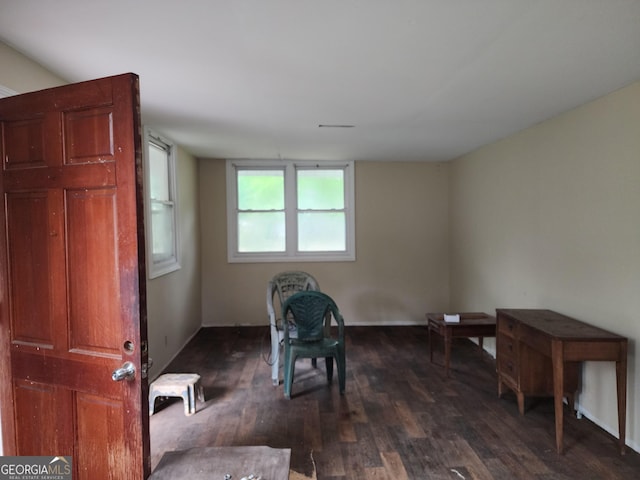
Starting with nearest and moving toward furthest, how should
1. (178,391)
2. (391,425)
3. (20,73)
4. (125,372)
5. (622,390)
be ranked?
1. (125,372)
2. (20,73)
3. (622,390)
4. (391,425)
5. (178,391)

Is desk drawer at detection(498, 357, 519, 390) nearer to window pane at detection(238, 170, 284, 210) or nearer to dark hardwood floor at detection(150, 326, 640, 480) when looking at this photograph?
dark hardwood floor at detection(150, 326, 640, 480)

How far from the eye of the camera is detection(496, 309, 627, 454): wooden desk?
220 cm

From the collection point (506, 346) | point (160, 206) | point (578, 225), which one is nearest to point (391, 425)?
point (506, 346)

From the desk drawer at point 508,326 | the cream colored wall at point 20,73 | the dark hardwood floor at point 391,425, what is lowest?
the dark hardwood floor at point 391,425

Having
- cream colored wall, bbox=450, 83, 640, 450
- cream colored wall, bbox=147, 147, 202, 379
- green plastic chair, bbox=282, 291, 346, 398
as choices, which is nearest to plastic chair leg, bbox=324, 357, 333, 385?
green plastic chair, bbox=282, 291, 346, 398

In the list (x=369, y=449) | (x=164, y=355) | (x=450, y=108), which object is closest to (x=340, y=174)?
(x=450, y=108)

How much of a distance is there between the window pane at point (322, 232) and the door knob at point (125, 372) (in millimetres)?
3892

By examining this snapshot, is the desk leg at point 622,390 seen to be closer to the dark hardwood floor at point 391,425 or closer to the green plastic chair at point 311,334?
the dark hardwood floor at point 391,425

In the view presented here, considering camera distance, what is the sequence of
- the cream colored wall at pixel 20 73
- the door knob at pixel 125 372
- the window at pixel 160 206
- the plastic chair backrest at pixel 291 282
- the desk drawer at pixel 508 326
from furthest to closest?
1. the plastic chair backrest at pixel 291 282
2. the window at pixel 160 206
3. the desk drawer at pixel 508 326
4. the cream colored wall at pixel 20 73
5. the door knob at pixel 125 372

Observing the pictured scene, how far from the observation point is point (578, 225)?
8.84ft

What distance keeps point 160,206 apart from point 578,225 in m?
3.81

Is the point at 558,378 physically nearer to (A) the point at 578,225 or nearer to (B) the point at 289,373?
(A) the point at 578,225

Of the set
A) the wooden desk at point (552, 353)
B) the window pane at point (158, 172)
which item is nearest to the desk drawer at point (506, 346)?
the wooden desk at point (552, 353)

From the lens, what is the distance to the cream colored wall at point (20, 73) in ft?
5.62
